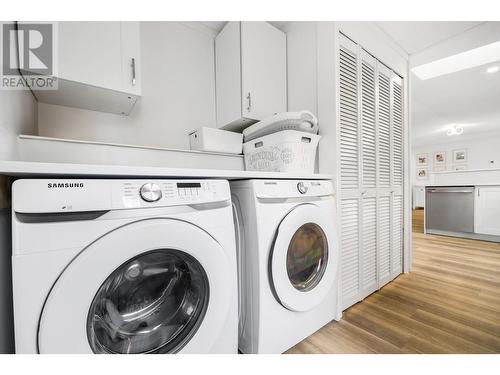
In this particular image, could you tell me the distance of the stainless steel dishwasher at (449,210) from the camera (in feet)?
11.1

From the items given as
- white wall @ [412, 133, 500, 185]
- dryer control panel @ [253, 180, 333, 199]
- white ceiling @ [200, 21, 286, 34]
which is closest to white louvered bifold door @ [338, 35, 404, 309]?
dryer control panel @ [253, 180, 333, 199]

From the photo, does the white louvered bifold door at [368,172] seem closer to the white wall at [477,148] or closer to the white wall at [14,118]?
the white wall at [14,118]

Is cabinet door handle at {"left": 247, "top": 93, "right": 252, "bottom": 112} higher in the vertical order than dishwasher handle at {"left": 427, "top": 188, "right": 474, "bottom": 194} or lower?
higher

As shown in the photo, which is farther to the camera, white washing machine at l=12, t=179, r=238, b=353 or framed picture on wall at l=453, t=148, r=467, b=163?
framed picture on wall at l=453, t=148, r=467, b=163

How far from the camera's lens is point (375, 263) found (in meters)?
1.73

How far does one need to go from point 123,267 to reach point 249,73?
142 cm

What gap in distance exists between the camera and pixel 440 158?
7430mm

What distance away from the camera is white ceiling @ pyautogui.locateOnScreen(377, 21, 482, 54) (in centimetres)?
173

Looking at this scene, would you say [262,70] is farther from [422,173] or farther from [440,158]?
[422,173]

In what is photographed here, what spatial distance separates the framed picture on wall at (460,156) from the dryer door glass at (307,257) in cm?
850

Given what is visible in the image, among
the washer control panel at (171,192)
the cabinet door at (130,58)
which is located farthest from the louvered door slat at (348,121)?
the cabinet door at (130,58)

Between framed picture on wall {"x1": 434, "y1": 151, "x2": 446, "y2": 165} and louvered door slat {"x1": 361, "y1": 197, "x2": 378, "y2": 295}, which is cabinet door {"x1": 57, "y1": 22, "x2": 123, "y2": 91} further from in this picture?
framed picture on wall {"x1": 434, "y1": 151, "x2": 446, "y2": 165}

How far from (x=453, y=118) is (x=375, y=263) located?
4.95 metres

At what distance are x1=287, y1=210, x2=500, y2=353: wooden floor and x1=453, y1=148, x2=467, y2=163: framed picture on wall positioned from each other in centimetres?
641
